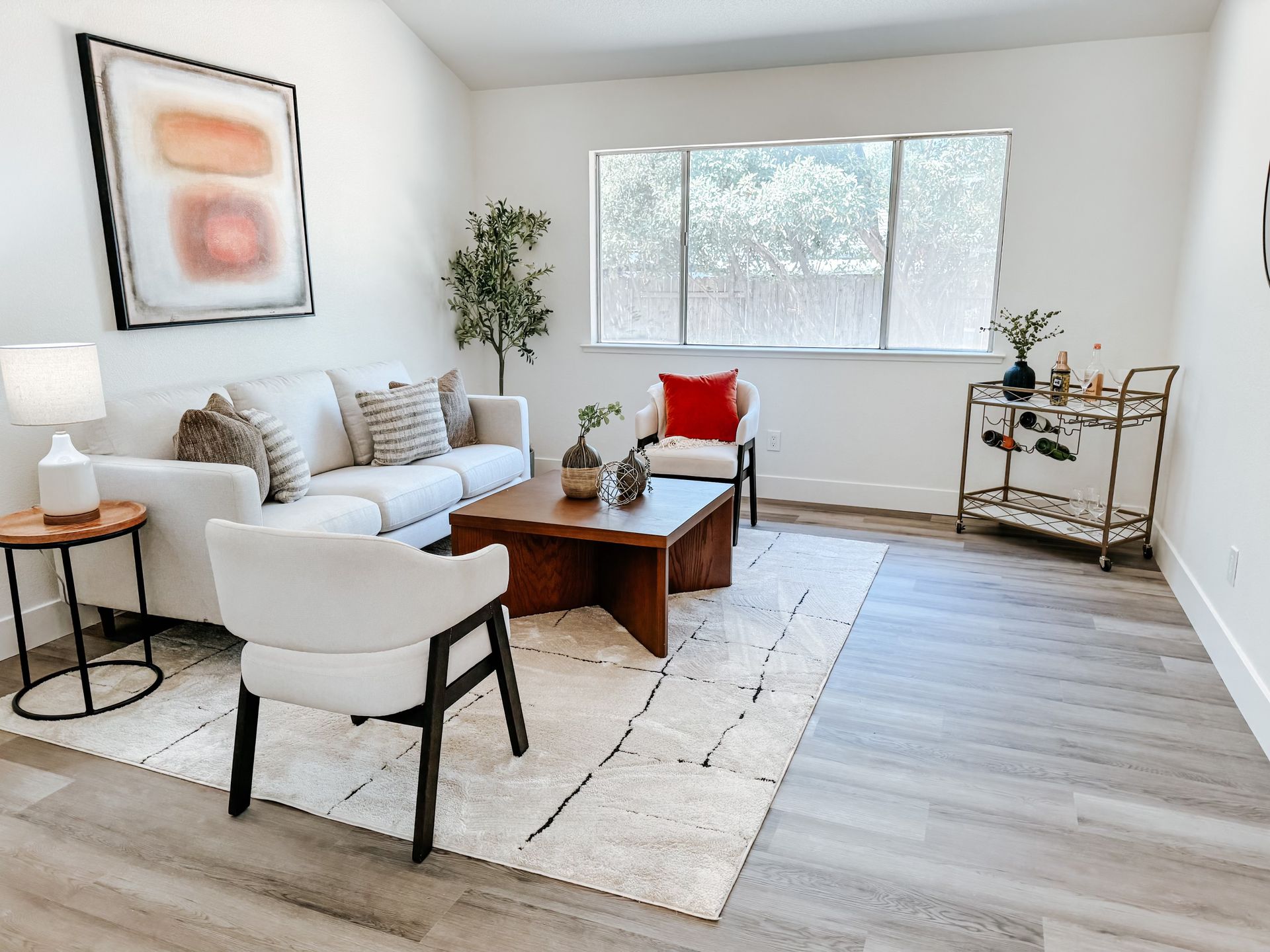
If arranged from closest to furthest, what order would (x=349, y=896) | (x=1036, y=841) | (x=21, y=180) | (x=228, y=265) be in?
→ 1. (x=349, y=896)
2. (x=1036, y=841)
3. (x=21, y=180)
4. (x=228, y=265)

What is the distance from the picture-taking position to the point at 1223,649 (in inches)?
116

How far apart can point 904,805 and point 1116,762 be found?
0.68 metres

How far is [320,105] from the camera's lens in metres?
4.40

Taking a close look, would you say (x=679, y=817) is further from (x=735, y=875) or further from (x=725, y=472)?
(x=725, y=472)

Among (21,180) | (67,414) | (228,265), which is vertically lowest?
(67,414)

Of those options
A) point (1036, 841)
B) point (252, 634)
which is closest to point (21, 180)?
point (252, 634)

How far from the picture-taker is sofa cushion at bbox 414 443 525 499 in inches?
164

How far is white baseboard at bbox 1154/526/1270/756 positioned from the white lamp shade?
3.62 meters

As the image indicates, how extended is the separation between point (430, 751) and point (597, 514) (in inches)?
54.3

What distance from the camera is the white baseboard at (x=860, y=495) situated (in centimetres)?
501

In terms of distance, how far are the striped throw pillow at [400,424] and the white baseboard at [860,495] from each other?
2.10 metres

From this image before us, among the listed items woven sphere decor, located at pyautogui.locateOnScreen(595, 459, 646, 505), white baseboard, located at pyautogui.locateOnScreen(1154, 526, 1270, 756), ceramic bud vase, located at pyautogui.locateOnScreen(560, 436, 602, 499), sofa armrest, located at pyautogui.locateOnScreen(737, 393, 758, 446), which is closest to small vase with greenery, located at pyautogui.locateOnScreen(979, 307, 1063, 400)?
white baseboard, located at pyautogui.locateOnScreen(1154, 526, 1270, 756)

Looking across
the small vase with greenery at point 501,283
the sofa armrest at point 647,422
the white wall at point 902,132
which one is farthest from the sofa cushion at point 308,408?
the white wall at point 902,132

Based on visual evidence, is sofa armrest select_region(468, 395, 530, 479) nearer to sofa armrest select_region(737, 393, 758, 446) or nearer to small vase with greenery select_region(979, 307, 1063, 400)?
sofa armrest select_region(737, 393, 758, 446)
